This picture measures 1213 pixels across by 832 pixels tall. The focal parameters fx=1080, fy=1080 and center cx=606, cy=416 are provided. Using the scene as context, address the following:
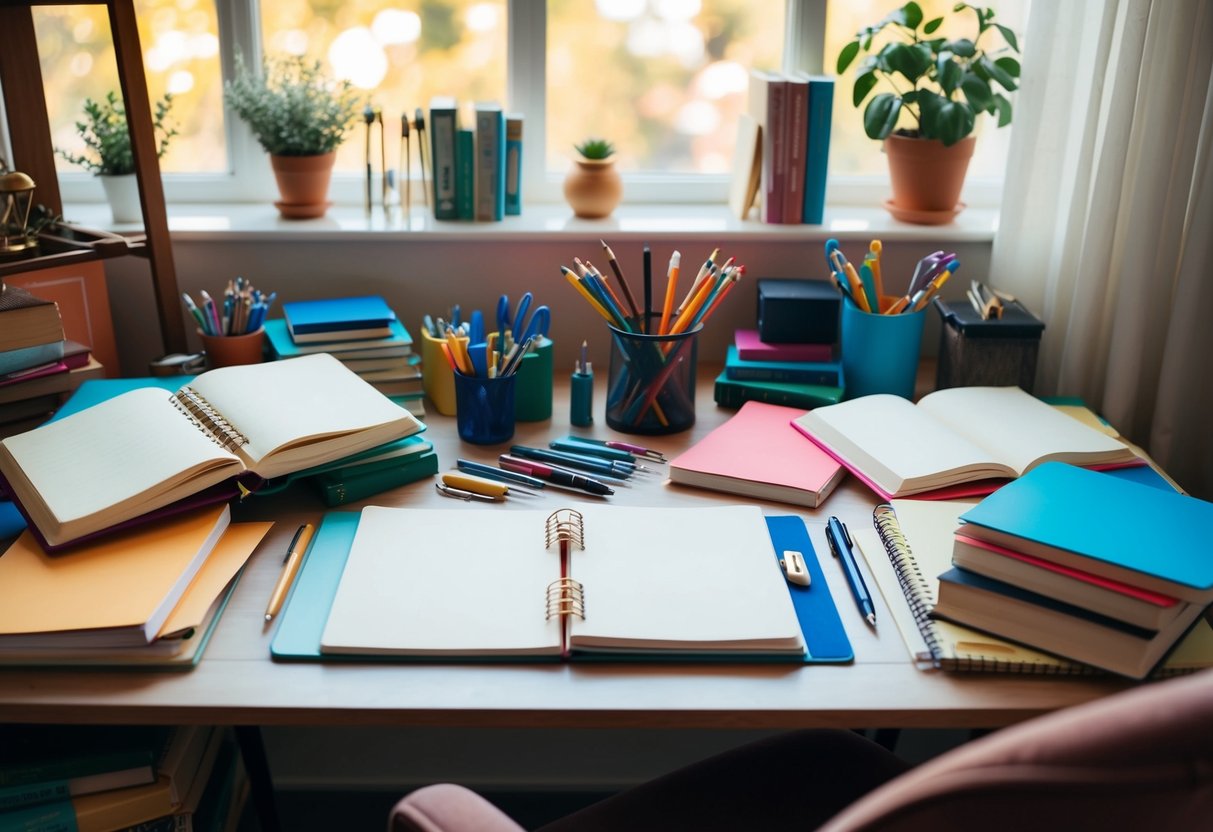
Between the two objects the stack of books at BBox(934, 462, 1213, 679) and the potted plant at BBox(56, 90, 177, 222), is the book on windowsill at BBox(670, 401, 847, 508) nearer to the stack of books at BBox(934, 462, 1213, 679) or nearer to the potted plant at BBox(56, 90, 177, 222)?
the stack of books at BBox(934, 462, 1213, 679)

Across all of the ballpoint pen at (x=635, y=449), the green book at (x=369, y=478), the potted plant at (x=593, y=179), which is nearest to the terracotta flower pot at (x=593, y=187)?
the potted plant at (x=593, y=179)

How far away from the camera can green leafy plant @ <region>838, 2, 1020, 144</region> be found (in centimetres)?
156

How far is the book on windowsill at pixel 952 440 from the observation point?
1.20 metres

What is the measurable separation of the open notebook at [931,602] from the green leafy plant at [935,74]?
68 cm

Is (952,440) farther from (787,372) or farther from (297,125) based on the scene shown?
(297,125)

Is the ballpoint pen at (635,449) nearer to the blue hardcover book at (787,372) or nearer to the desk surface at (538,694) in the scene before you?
the blue hardcover book at (787,372)

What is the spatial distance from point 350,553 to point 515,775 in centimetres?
85

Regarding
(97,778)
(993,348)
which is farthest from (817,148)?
(97,778)

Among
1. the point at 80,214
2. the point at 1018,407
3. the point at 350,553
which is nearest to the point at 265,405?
the point at 350,553

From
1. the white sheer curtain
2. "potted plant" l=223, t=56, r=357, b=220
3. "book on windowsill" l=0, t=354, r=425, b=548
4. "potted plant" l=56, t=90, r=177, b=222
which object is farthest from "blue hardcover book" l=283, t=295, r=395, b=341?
the white sheer curtain

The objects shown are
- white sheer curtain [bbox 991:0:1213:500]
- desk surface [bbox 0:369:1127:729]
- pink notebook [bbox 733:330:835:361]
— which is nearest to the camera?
desk surface [bbox 0:369:1127:729]

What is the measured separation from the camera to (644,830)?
1.01m

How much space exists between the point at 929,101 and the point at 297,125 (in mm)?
951

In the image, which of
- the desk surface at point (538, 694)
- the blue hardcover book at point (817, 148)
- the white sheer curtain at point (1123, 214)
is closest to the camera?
the desk surface at point (538, 694)
